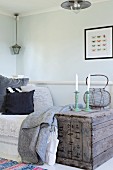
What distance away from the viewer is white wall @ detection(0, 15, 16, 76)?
5035 millimetres

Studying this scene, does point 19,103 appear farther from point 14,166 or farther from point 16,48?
point 16,48

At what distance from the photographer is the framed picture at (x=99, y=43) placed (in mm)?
4215

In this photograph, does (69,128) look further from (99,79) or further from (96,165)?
(99,79)

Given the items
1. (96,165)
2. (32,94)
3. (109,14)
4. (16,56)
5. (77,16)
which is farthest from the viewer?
(16,56)

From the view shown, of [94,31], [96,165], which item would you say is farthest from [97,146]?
[94,31]

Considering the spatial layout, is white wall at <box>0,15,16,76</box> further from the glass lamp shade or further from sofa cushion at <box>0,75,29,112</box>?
sofa cushion at <box>0,75,29,112</box>

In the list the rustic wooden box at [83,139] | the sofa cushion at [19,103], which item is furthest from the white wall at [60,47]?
the rustic wooden box at [83,139]

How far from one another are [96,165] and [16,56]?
10.4 feet

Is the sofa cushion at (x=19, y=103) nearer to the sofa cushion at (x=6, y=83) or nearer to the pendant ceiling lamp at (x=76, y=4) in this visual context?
the sofa cushion at (x=6, y=83)

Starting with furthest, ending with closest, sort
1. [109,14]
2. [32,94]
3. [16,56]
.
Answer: [16,56]
[109,14]
[32,94]

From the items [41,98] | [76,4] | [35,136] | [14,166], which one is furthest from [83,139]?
[76,4]

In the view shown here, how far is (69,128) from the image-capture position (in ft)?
9.46

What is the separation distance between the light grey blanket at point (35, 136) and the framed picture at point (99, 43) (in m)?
1.67

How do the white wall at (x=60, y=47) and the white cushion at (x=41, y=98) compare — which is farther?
the white wall at (x=60, y=47)
